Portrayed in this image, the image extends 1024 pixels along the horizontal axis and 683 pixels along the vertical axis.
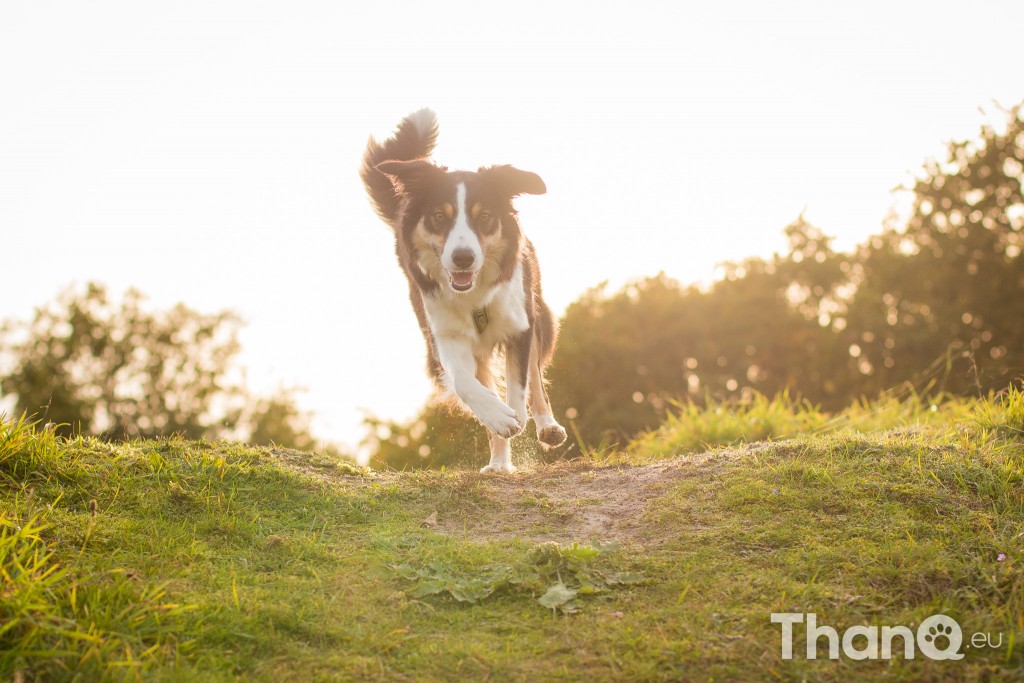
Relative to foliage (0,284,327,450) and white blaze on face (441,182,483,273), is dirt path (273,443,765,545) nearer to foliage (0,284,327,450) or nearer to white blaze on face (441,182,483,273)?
white blaze on face (441,182,483,273)

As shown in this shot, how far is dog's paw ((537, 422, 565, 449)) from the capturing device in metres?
6.44

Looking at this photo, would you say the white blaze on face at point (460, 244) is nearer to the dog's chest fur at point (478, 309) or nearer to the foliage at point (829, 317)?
the dog's chest fur at point (478, 309)

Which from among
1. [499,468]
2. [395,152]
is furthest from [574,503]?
[395,152]

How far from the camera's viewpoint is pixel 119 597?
3129mm

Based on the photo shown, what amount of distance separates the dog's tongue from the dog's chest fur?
A: 31cm

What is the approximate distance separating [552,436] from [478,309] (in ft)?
3.94

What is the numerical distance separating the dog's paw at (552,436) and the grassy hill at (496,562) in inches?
46.8

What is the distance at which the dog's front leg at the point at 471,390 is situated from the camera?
554 centimetres

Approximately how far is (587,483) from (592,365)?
14.2m

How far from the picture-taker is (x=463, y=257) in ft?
17.3

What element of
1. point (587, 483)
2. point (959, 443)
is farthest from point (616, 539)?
point (959, 443)

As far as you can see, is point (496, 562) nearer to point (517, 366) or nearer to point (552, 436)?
point (517, 366)

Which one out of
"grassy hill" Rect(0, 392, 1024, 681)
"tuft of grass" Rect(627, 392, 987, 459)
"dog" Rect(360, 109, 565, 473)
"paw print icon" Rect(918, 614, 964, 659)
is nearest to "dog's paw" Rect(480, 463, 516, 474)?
"dog" Rect(360, 109, 565, 473)

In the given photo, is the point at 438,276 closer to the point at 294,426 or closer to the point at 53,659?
the point at 53,659
